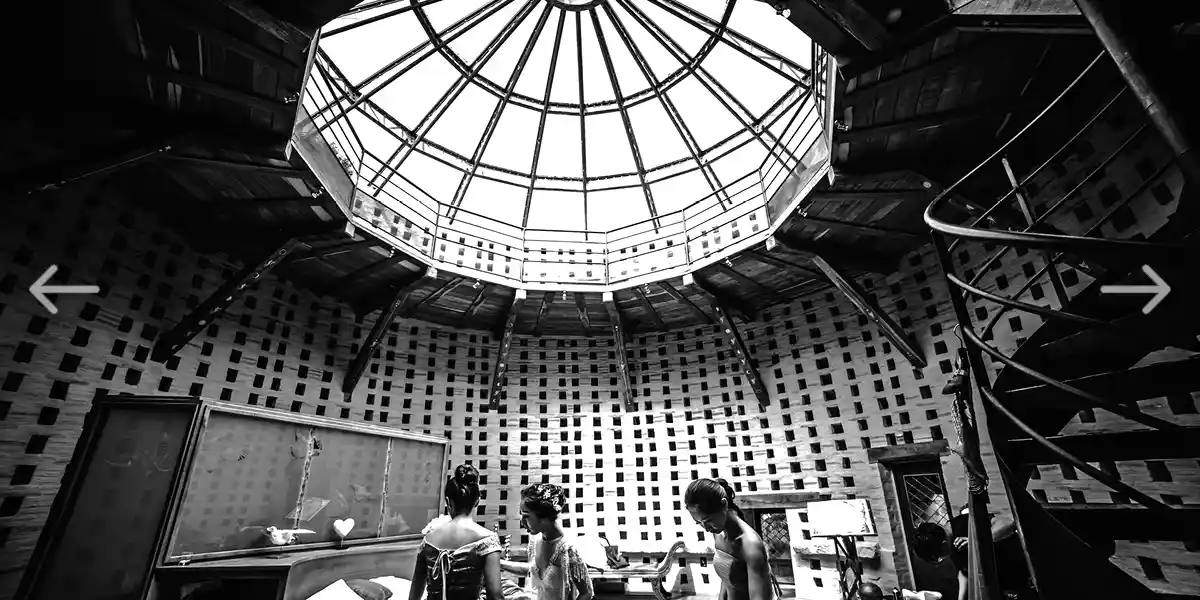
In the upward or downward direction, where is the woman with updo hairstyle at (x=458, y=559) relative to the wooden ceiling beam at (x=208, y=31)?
downward

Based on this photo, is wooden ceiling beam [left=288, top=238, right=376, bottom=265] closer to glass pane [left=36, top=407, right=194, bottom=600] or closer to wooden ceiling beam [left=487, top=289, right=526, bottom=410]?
wooden ceiling beam [left=487, top=289, right=526, bottom=410]

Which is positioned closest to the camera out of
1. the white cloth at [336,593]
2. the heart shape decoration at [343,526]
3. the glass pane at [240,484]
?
the white cloth at [336,593]

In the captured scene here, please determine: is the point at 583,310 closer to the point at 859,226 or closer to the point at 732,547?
the point at 859,226

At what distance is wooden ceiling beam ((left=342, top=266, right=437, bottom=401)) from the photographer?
11281mm

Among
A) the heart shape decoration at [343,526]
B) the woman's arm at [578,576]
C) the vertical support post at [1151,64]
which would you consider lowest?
the woman's arm at [578,576]

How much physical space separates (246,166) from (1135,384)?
1055 centimetres

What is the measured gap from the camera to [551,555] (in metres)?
3.73

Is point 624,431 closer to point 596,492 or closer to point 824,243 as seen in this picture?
point 596,492

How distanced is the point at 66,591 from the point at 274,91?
6.03 metres

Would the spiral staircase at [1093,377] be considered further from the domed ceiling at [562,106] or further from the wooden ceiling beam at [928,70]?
the domed ceiling at [562,106]

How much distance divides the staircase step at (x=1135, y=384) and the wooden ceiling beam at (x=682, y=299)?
842cm

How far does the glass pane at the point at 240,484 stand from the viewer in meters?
4.91

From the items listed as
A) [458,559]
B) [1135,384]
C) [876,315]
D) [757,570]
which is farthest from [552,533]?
[876,315]

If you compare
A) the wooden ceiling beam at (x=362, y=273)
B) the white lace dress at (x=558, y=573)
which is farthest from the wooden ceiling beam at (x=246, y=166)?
the white lace dress at (x=558, y=573)
